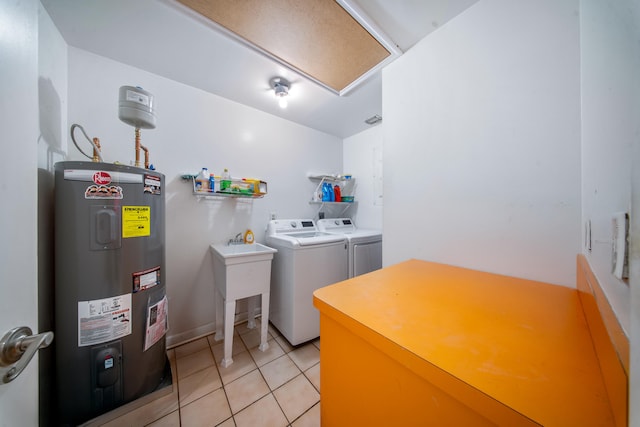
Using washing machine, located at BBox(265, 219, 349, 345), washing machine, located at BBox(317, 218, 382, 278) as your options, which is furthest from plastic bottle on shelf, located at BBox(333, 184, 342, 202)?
washing machine, located at BBox(265, 219, 349, 345)

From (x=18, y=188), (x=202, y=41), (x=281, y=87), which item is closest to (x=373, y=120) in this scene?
(x=281, y=87)

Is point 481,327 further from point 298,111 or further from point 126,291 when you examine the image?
point 298,111

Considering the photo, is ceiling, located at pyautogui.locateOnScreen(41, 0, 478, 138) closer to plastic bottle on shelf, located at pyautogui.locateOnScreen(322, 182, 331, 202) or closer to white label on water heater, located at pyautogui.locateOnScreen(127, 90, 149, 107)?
white label on water heater, located at pyautogui.locateOnScreen(127, 90, 149, 107)

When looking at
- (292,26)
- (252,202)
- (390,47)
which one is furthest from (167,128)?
(390,47)

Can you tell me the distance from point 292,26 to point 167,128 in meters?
1.38

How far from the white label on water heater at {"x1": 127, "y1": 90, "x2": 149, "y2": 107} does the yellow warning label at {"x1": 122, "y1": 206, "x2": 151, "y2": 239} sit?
2.34ft

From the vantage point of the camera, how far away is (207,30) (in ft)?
4.19

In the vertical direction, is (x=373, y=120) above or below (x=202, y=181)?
above

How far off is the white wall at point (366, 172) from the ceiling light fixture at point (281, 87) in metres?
1.30

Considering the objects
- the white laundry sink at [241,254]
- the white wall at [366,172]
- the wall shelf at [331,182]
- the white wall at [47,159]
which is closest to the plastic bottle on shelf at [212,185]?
the white laundry sink at [241,254]

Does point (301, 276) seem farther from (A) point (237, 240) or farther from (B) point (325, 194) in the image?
(B) point (325, 194)

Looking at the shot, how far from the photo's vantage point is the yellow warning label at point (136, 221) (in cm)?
112

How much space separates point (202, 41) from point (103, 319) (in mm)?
1843

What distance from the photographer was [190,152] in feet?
6.07
